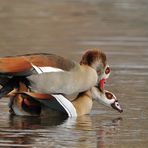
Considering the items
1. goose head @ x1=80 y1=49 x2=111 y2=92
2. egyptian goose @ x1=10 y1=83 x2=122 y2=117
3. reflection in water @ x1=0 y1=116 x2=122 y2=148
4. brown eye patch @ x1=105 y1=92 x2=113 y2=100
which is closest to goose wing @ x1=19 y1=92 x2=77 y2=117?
egyptian goose @ x1=10 y1=83 x2=122 y2=117

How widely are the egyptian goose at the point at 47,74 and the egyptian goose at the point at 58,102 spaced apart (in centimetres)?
9

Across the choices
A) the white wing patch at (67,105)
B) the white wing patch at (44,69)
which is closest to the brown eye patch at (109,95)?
the white wing patch at (67,105)

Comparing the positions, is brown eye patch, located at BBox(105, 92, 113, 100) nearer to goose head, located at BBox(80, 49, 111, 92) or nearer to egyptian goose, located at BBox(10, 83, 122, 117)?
egyptian goose, located at BBox(10, 83, 122, 117)

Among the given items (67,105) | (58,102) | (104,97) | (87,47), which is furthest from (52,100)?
(87,47)

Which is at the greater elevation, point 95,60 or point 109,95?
point 95,60

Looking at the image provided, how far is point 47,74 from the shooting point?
11836 mm

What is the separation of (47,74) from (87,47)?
696 cm

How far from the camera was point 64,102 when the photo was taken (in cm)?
1192

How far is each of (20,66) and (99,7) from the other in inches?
610

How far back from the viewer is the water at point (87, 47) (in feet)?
→ 35.5

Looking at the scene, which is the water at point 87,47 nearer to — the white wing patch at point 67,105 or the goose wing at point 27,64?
the white wing patch at point 67,105

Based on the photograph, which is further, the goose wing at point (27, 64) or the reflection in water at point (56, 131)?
the goose wing at point (27, 64)

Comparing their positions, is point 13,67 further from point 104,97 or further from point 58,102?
point 104,97

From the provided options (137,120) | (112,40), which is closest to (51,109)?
(137,120)
